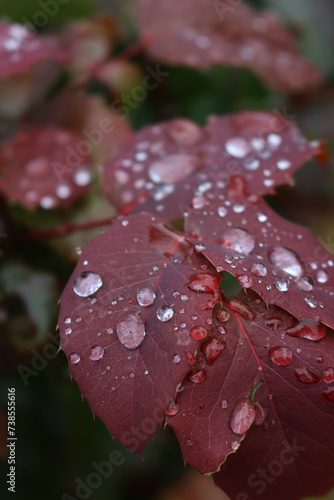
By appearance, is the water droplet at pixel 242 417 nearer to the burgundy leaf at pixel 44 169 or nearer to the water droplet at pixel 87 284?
the water droplet at pixel 87 284

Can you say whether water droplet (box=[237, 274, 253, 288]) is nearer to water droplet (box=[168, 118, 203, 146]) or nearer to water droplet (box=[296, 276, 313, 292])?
water droplet (box=[296, 276, 313, 292])

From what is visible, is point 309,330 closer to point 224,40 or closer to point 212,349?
point 212,349

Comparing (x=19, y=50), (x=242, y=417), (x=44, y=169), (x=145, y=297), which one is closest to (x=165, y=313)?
(x=145, y=297)

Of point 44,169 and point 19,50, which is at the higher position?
point 19,50

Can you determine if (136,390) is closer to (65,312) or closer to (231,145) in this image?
(65,312)

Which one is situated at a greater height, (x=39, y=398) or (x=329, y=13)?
(x=329, y=13)

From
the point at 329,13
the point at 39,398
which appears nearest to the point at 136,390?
the point at 39,398
